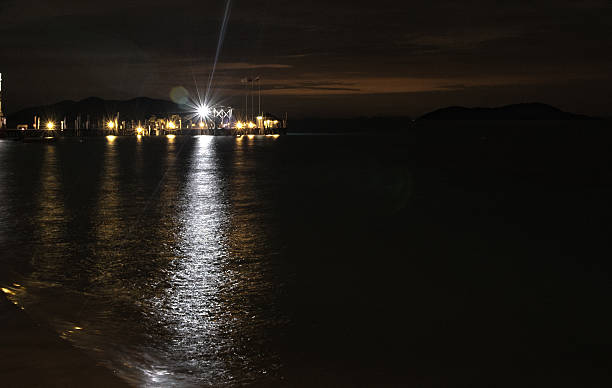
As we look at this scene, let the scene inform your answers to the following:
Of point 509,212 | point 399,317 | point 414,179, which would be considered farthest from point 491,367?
point 414,179

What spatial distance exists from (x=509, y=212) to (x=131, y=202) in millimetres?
13236

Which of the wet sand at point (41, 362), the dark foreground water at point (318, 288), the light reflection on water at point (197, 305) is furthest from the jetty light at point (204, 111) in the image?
the wet sand at point (41, 362)

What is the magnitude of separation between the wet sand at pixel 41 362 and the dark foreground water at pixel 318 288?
451mm

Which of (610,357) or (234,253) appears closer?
(610,357)

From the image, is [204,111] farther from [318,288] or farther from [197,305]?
[197,305]

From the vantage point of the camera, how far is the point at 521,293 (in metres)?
10.4

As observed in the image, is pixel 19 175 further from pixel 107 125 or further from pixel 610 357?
pixel 107 125

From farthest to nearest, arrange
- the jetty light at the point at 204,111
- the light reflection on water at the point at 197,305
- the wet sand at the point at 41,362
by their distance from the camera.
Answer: the jetty light at the point at 204,111
the light reflection on water at the point at 197,305
the wet sand at the point at 41,362

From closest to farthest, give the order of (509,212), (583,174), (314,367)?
(314,367) < (509,212) < (583,174)

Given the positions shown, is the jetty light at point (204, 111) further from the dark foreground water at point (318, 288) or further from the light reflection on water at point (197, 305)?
the light reflection on water at point (197, 305)

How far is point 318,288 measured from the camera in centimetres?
1039

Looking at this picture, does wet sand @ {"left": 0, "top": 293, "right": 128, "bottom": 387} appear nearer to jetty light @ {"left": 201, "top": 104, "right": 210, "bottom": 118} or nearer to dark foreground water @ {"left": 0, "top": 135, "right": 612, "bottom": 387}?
dark foreground water @ {"left": 0, "top": 135, "right": 612, "bottom": 387}

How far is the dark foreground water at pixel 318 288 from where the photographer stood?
23.0ft

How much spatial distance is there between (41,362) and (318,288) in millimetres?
5337
